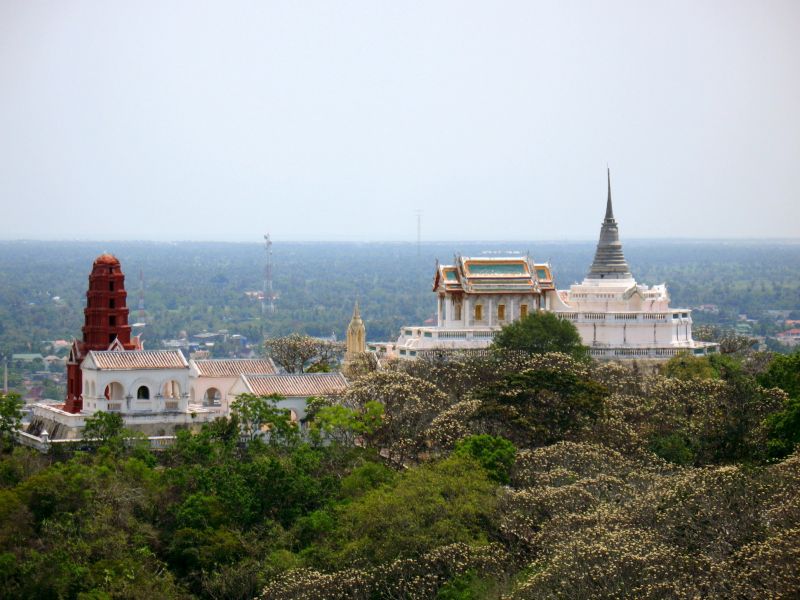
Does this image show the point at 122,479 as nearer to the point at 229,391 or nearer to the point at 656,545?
the point at 229,391

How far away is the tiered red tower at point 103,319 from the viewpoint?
5566 centimetres

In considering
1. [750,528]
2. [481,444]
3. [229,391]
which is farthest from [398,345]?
[750,528]

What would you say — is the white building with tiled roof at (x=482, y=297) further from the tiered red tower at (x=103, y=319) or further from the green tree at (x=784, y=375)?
the green tree at (x=784, y=375)

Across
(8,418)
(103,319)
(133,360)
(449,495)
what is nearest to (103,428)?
(133,360)

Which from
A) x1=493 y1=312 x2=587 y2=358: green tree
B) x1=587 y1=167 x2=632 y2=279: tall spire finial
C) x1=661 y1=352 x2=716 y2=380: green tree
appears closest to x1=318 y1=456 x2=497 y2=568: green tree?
x1=493 y1=312 x2=587 y2=358: green tree

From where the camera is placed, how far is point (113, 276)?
56.2m

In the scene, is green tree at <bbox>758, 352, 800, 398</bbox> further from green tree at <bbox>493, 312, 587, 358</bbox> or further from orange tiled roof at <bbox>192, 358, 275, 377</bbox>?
orange tiled roof at <bbox>192, 358, 275, 377</bbox>

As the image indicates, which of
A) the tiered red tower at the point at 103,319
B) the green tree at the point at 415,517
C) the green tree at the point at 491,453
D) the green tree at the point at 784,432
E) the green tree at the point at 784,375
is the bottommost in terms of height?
the green tree at the point at 415,517

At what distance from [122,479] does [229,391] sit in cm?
878

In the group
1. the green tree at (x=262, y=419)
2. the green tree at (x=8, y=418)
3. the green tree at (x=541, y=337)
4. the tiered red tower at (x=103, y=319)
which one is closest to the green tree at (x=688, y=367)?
the green tree at (x=541, y=337)

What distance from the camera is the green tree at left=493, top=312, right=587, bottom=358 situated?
58.6m

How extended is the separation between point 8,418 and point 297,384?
26.9 feet

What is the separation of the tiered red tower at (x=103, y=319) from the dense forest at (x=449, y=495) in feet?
15.7

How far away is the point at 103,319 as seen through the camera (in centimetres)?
5594
